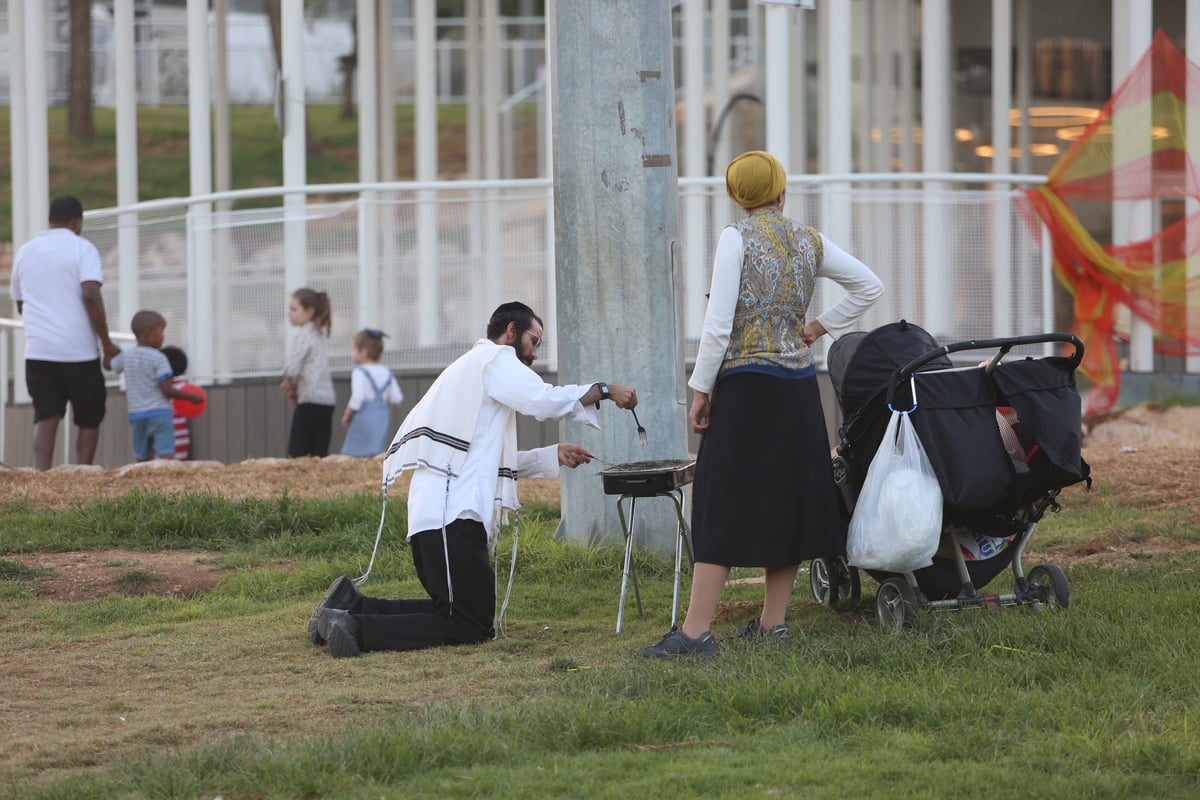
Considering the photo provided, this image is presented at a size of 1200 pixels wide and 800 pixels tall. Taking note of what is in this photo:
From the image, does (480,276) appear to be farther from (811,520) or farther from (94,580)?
(811,520)

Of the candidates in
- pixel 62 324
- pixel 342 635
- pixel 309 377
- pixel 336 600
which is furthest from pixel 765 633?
pixel 309 377

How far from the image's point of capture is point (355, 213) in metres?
14.1

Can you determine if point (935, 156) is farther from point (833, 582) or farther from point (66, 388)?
point (833, 582)

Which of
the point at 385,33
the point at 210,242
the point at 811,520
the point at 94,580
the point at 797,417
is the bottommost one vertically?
the point at 94,580

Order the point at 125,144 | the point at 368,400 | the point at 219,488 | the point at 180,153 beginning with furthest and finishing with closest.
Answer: the point at 180,153
the point at 125,144
the point at 368,400
the point at 219,488

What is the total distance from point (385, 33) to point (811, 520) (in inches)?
519

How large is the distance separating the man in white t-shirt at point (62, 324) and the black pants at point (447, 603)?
539 centimetres

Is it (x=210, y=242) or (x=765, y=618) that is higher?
(x=210, y=242)

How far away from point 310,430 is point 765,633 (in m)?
7.41

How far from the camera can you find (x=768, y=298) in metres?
6.11

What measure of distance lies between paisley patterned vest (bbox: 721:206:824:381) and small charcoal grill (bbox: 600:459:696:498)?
0.51m

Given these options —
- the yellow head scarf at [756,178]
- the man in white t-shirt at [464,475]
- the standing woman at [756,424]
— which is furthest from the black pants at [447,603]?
the yellow head scarf at [756,178]

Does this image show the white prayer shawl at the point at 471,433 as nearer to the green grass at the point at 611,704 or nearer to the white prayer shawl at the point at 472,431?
the white prayer shawl at the point at 472,431

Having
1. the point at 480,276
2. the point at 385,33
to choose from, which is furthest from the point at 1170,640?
the point at 385,33
